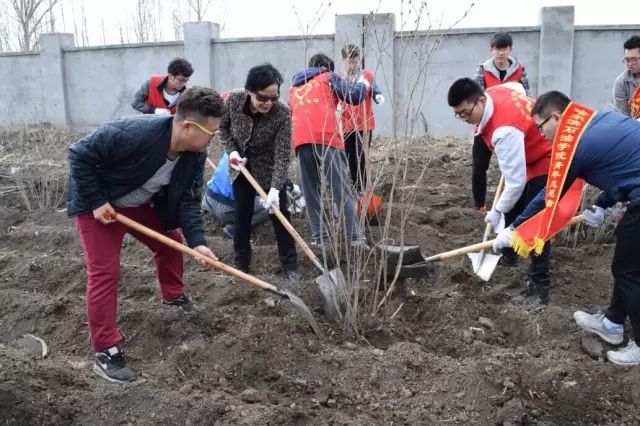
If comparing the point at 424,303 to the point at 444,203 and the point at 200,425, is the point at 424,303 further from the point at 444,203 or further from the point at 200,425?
the point at 444,203

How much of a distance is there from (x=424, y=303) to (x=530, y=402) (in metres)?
1.10

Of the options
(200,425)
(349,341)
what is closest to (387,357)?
(349,341)

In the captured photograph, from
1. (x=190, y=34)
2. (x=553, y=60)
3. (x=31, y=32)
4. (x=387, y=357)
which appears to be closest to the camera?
(x=387, y=357)

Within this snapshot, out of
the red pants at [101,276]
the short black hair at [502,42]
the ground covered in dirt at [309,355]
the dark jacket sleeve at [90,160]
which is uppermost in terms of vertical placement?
the short black hair at [502,42]

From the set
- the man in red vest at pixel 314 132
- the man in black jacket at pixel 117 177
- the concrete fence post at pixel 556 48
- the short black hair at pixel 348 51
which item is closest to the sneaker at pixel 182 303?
the man in black jacket at pixel 117 177

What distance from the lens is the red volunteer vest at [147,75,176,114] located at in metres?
5.53

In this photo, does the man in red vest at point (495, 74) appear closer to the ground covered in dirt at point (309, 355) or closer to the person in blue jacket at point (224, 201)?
the ground covered in dirt at point (309, 355)

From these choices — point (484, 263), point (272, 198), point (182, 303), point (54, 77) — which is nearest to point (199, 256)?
point (182, 303)

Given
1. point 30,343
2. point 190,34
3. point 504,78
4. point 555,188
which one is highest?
point 190,34

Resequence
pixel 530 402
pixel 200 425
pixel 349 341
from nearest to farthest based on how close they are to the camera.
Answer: pixel 200 425, pixel 530 402, pixel 349 341

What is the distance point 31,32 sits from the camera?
68.9 feet

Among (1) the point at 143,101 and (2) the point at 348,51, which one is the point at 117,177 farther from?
(1) the point at 143,101

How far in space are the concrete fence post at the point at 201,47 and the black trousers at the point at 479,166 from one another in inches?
313

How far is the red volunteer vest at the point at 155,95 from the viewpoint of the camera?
18.1ft
